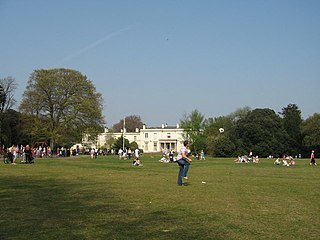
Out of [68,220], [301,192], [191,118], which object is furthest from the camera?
[191,118]

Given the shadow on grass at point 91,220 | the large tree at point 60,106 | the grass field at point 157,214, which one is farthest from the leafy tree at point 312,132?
the shadow on grass at point 91,220

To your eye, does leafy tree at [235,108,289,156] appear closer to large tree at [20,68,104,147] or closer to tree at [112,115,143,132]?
large tree at [20,68,104,147]

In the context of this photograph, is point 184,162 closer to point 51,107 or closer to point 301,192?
point 301,192

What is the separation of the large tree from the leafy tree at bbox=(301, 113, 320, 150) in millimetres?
43328

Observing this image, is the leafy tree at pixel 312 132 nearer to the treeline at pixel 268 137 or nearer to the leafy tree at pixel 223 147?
the treeline at pixel 268 137

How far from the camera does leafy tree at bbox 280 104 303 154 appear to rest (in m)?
87.2

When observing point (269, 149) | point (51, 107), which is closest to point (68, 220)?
point (51, 107)

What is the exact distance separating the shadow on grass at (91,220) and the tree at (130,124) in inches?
5982

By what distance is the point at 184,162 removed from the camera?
16359mm

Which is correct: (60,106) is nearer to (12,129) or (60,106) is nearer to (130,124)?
(12,129)

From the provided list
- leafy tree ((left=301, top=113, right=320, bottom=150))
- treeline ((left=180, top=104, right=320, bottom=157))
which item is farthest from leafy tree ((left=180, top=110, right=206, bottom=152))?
leafy tree ((left=301, top=113, right=320, bottom=150))

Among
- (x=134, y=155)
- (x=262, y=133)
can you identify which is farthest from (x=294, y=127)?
(x=134, y=155)

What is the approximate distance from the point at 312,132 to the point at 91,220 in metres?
80.3

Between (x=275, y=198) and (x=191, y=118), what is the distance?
87212 mm
